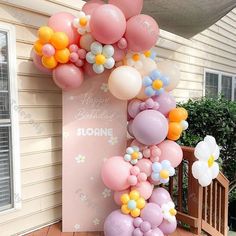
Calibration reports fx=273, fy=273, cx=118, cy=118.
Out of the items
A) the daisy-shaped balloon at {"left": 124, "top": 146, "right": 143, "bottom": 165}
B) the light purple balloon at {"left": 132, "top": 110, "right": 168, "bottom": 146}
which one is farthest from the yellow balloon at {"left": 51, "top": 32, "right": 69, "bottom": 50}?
the daisy-shaped balloon at {"left": 124, "top": 146, "right": 143, "bottom": 165}

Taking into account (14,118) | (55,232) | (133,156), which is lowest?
(55,232)

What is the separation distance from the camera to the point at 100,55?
2.23 metres

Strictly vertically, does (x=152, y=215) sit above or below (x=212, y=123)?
below

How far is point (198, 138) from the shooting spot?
12.1ft

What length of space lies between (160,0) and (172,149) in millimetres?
1956

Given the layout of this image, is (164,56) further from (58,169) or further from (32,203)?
(32,203)

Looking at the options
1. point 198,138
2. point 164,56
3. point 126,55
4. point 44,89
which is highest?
point 164,56

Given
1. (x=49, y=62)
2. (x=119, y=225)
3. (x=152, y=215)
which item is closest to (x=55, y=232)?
(x=119, y=225)

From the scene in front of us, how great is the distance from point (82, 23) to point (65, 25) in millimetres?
154

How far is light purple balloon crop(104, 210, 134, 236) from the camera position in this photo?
2.29 metres

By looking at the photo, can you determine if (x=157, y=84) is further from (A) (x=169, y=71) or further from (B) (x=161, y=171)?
(B) (x=161, y=171)

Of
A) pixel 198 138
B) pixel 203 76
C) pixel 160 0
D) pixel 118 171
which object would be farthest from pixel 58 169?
pixel 203 76

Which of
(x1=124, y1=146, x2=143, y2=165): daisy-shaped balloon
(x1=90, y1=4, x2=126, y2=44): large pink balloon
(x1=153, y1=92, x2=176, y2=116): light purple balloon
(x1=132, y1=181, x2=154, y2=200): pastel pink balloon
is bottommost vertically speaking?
(x1=132, y1=181, x2=154, y2=200): pastel pink balloon

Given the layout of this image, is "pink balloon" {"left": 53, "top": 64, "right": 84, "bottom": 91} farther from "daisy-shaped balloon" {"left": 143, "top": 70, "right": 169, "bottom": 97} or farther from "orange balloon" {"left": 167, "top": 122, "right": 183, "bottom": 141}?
"orange balloon" {"left": 167, "top": 122, "right": 183, "bottom": 141}
